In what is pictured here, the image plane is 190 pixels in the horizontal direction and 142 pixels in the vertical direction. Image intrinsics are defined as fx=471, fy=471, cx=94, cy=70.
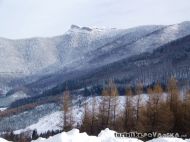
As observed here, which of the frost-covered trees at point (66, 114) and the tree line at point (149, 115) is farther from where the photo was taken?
the frost-covered trees at point (66, 114)

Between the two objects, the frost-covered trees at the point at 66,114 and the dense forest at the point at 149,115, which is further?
the frost-covered trees at the point at 66,114

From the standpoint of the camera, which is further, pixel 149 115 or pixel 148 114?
pixel 148 114

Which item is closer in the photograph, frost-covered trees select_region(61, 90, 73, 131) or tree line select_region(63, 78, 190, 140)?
tree line select_region(63, 78, 190, 140)

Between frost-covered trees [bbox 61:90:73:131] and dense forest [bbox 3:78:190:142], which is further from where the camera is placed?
frost-covered trees [bbox 61:90:73:131]

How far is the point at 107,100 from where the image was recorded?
99812 millimetres

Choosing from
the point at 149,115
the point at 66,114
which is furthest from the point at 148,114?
the point at 66,114

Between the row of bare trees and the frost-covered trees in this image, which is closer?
the row of bare trees

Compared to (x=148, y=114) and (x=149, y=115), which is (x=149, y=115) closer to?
(x=149, y=115)

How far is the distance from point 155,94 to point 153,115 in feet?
17.6

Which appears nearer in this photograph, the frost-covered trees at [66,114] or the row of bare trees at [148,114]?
the row of bare trees at [148,114]

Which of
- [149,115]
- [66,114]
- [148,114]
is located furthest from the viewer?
[66,114]

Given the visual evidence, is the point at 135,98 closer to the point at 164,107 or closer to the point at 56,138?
the point at 164,107

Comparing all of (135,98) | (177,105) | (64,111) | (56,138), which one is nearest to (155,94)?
(177,105)

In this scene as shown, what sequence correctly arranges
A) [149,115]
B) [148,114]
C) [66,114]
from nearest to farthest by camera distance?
1. [149,115]
2. [148,114]
3. [66,114]
